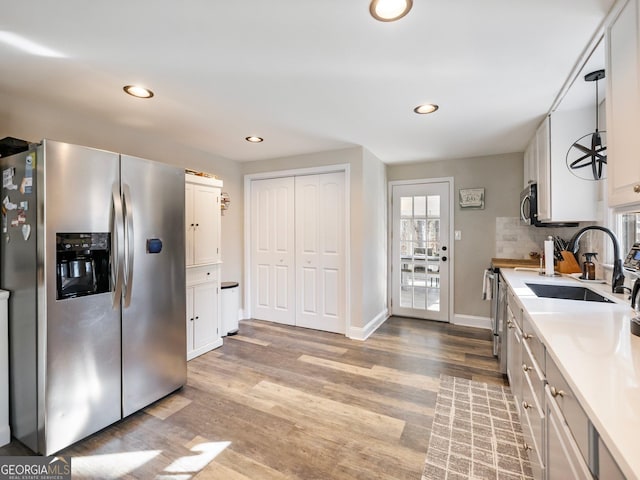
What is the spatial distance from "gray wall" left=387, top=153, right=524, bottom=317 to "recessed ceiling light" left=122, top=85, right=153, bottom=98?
3.45m

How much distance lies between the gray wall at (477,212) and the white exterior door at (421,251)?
0.49 ft

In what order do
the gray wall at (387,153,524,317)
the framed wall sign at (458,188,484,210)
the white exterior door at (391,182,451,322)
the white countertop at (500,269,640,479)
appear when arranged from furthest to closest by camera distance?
the white exterior door at (391,182,451,322)
the framed wall sign at (458,188,484,210)
the gray wall at (387,153,524,317)
the white countertop at (500,269,640,479)

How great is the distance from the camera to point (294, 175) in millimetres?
4008

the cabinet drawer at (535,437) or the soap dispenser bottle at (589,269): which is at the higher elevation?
the soap dispenser bottle at (589,269)

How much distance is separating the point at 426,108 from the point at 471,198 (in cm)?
202

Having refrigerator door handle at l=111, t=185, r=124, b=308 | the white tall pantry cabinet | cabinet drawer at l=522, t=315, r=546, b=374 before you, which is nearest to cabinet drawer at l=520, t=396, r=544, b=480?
cabinet drawer at l=522, t=315, r=546, b=374

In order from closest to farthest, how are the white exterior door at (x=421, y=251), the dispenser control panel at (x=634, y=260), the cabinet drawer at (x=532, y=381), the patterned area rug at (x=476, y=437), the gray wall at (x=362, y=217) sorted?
the cabinet drawer at (x=532, y=381) < the dispenser control panel at (x=634, y=260) < the patterned area rug at (x=476, y=437) < the gray wall at (x=362, y=217) < the white exterior door at (x=421, y=251)

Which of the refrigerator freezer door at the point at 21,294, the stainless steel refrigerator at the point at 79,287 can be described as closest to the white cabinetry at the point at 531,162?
the stainless steel refrigerator at the point at 79,287

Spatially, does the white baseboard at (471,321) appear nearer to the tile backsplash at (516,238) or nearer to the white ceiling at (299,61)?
the tile backsplash at (516,238)

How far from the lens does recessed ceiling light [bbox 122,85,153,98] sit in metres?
2.10

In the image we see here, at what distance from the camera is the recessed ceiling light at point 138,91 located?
210 centimetres

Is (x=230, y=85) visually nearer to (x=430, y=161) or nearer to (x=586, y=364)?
(x=586, y=364)

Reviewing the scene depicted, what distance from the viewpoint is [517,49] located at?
1643 mm

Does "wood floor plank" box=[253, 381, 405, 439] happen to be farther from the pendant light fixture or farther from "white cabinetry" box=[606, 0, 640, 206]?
the pendant light fixture
